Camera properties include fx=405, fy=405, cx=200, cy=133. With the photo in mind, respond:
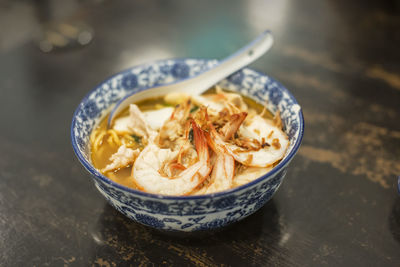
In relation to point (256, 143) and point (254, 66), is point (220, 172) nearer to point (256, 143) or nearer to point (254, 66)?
point (256, 143)

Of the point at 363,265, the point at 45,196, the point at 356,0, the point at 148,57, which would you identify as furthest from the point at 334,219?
the point at 356,0

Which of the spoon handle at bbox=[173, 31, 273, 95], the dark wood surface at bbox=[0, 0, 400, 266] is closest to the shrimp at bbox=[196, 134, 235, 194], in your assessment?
the dark wood surface at bbox=[0, 0, 400, 266]

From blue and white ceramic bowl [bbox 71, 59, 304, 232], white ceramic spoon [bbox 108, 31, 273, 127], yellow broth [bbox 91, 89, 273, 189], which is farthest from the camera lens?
white ceramic spoon [bbox 108, 31, 273, 127]

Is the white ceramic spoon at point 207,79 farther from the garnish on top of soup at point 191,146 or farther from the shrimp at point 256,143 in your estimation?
the shrimp at point 256,143

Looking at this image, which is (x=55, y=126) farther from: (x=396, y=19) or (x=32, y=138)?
(x=396, y=19)

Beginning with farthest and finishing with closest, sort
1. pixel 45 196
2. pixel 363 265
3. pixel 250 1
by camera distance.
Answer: pixel 250 1
pixel 45 196
pixel 363 265

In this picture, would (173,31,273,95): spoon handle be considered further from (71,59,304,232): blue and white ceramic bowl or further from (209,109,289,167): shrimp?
(209,109,289,167): shrimp

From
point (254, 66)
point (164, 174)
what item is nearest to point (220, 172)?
point (164, 174)

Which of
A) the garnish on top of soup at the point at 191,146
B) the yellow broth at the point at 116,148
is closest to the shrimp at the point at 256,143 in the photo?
the garnish on top of soup at the point at 191,146
